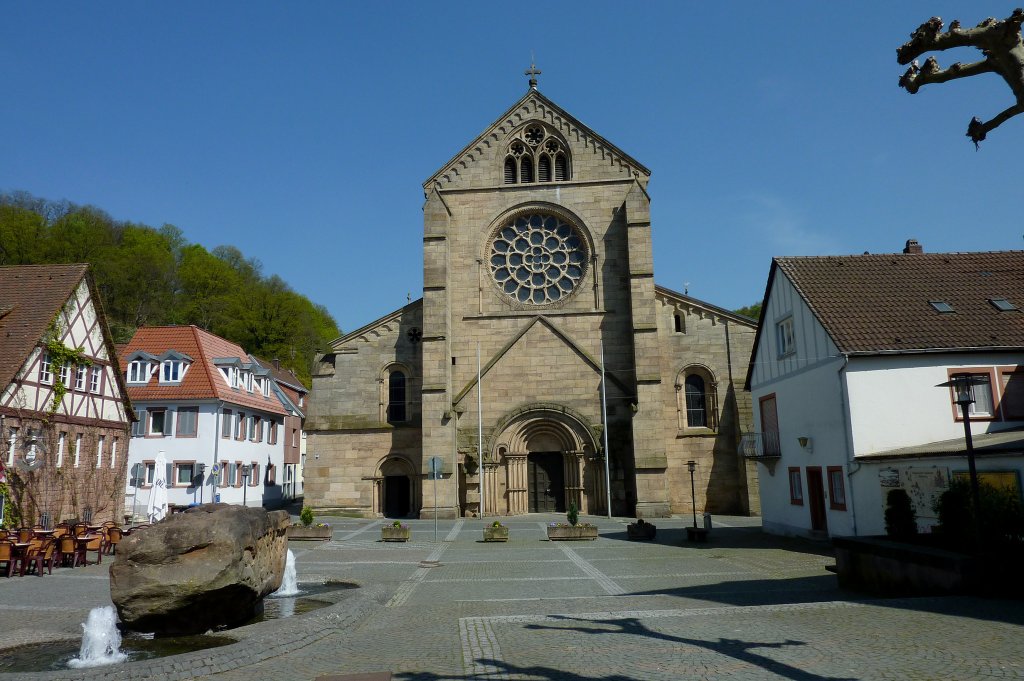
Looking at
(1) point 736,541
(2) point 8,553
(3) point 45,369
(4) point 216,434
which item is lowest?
(1) point 736,541

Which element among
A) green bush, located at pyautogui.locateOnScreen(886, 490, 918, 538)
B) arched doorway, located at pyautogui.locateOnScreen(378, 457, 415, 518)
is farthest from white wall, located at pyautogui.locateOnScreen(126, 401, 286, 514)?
green bush, located at pyautogui.locateOnScreen(886, 490, 918, 538)

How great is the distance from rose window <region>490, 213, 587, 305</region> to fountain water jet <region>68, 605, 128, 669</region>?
26250 millimetres

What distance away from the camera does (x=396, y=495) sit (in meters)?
34.1

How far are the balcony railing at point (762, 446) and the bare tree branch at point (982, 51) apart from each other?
728 inches

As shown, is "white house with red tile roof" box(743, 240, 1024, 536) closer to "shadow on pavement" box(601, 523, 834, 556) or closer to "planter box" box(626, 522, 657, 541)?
"shadow on pavement" box(601, 523, 834, 556)

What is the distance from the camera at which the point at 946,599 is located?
10109 millimetres

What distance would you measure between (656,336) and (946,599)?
71.2 ft

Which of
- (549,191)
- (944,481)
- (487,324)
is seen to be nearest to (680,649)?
(944,481)

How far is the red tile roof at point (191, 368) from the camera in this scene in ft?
111

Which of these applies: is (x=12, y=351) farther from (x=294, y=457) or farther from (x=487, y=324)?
(x=294, y=457)

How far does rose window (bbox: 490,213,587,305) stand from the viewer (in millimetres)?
34344

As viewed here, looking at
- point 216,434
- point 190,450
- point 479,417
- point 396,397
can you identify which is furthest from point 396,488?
point 190,450

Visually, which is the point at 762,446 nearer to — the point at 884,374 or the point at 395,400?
the point at 884,374

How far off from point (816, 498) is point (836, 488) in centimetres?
150
